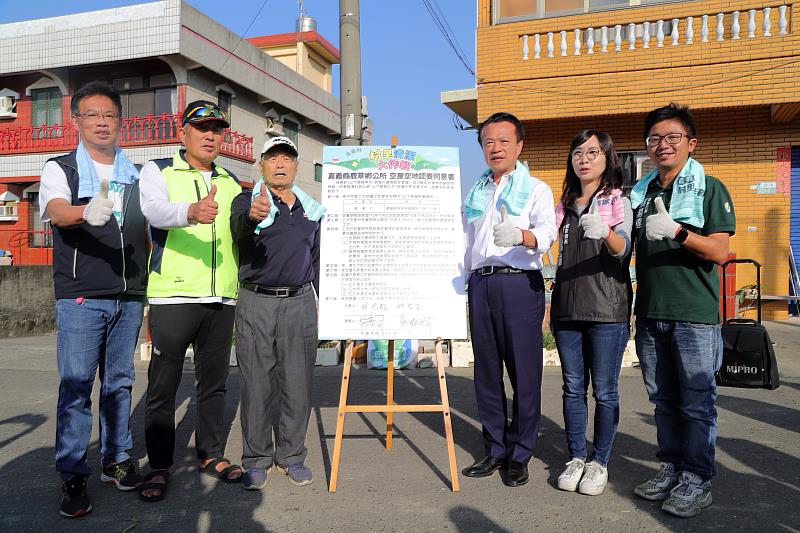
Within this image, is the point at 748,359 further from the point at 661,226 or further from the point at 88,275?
the point at 88,275

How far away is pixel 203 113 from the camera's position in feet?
11.7

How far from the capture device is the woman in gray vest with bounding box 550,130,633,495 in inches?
137

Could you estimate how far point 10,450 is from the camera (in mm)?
4426

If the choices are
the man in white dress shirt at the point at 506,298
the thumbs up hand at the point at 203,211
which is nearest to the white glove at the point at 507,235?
the man in white dress shirt at the point at 506,298

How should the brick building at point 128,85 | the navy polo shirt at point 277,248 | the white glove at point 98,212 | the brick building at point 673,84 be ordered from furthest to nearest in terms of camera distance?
the brick building at point 128,85 < the brick building at point 673,84 < the navy polo shirt at point 277,248 < the white glove at point 98,212

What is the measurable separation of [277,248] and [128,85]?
54.3ft

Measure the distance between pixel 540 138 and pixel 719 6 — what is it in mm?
3532

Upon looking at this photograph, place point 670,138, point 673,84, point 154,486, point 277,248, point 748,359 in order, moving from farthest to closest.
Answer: point 673,84, point 748,359, point 277,248, point 154,486, point 670,138

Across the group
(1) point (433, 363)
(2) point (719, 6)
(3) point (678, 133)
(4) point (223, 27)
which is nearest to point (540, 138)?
(2) point (719, 6)

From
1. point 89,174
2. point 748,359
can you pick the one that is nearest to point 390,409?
point 89,174

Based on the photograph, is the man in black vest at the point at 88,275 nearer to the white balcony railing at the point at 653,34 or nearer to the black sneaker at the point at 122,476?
the black sneaker at the point at 122,476

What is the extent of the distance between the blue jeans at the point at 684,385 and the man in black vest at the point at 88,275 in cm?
315

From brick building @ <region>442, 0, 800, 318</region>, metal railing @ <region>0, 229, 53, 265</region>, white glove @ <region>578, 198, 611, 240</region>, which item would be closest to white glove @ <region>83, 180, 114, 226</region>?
white glove @ <region>578, 198, 611, 240</region>

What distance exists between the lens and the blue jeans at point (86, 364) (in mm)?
3316
